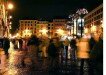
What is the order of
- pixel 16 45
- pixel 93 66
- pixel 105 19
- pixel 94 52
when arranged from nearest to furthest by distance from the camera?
1. pixel 105 19
2. pixel 94 52
3. pixel 93 66
4. pixel 16 45

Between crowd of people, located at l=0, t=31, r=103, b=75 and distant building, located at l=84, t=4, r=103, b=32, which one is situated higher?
distant building, located at l=84, t=4, r=103, b=32

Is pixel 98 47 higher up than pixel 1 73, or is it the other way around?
pixel 98 47

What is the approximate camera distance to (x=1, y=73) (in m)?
14.4

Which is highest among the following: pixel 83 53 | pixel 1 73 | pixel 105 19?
pixel 105 19

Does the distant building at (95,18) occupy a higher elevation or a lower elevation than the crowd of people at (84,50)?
higher

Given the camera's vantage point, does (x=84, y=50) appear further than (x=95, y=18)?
No

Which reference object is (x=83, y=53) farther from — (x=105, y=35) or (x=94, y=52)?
(x=105, y=35)

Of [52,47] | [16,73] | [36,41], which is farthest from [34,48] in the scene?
[16,73]

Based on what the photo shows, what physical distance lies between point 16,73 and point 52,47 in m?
2.40

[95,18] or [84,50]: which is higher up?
[95,18]

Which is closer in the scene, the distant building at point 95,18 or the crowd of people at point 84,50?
the crowd of people at point 84,50

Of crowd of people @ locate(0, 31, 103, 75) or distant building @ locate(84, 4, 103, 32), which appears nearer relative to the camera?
crowd of people @ locate(0, 31, 103, 75)

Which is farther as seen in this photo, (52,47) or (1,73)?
(52,47)

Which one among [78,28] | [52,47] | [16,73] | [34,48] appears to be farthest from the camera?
[78,28]
